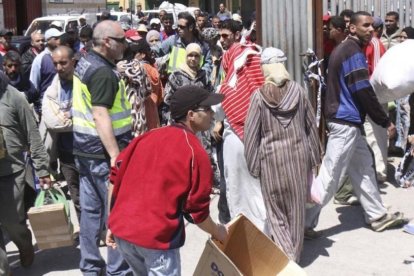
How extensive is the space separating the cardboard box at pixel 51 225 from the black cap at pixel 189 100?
6.77 ft

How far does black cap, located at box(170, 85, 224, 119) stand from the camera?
3584 millimetres

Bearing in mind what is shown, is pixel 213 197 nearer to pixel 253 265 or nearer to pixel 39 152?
pixel 39 152

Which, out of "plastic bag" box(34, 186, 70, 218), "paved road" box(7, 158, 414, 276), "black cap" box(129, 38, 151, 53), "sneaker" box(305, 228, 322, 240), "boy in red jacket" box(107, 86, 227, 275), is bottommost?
"paved road" box(7, 158, 414, 276)

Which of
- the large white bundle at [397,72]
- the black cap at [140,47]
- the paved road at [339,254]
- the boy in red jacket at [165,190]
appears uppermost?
the black cap at [140,47]

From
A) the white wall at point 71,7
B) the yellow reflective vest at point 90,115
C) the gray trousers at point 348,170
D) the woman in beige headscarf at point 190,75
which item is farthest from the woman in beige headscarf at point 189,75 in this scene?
the white wall at point 71,7

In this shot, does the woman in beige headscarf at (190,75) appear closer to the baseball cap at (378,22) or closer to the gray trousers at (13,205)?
the gray trousers at (13,205)

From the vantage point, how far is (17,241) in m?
5.56

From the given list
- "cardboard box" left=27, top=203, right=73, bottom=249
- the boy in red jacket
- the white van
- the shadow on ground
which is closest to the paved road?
the shadow on ground

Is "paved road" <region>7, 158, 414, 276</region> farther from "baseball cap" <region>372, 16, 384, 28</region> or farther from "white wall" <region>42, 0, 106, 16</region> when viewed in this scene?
"white wall" <region>42, 0, 106, 16</region>

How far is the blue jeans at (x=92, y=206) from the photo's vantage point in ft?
16.2

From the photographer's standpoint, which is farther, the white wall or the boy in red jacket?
the white wall

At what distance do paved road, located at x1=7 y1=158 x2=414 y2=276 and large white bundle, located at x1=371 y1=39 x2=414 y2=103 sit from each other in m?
1.22

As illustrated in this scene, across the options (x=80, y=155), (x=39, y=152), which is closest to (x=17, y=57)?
(x=39, y=152)

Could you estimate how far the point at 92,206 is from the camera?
509 cm
